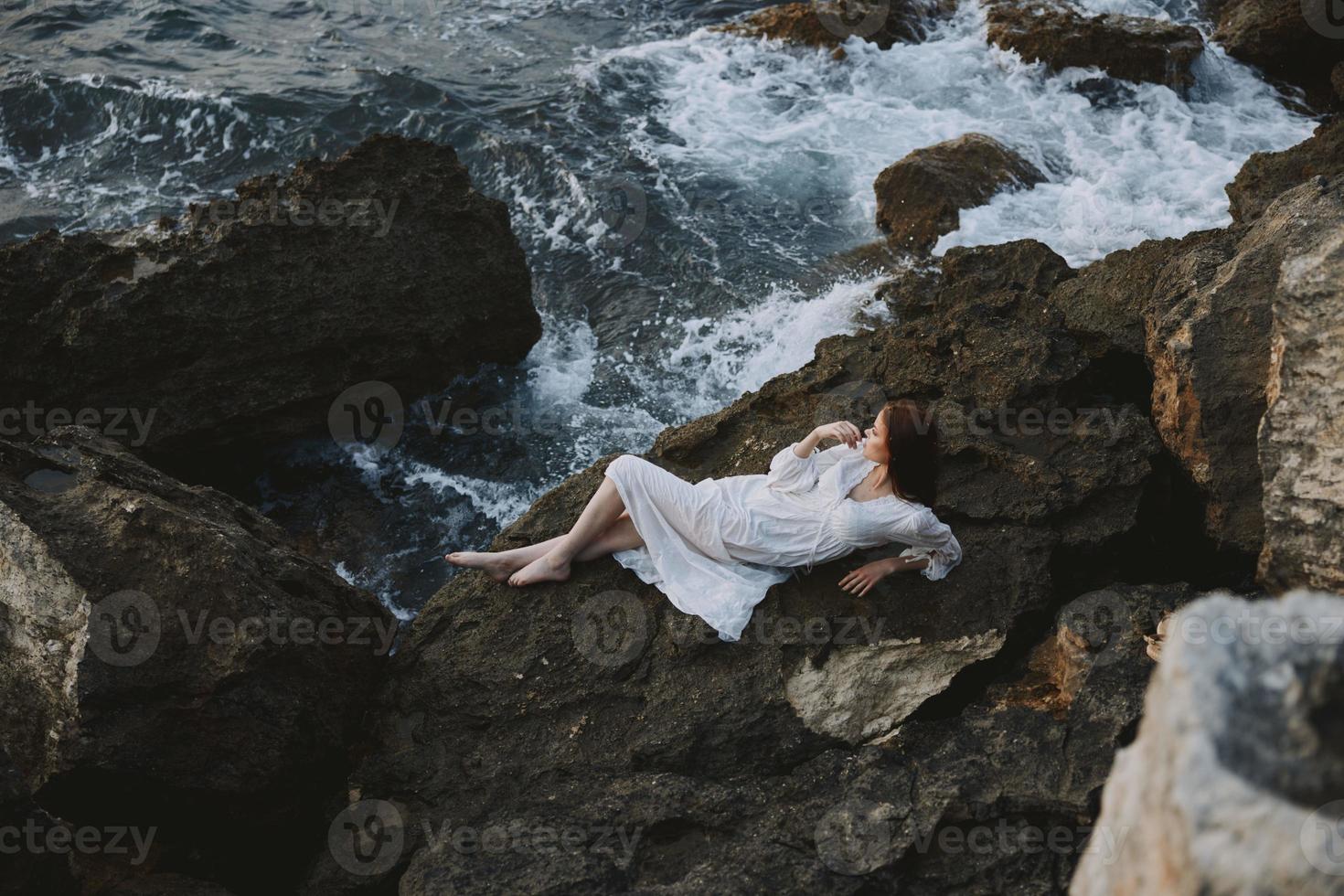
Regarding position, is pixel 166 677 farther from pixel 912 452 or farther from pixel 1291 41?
pixel 1291 41

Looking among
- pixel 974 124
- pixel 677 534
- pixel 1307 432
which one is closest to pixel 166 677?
pixel 677 534

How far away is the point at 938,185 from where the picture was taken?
11273mm

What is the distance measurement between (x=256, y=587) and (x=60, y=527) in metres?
0.96

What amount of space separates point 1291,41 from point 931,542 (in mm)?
11515

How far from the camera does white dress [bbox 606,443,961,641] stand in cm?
586

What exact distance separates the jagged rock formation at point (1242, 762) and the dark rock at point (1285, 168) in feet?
21.7

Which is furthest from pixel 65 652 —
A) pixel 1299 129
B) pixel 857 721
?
pixel 1299 129

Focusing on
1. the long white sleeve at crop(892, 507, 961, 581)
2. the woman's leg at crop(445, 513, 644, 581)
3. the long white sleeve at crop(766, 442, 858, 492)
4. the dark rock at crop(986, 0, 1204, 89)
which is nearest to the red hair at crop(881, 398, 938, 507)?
the long white sleeve at crop(892, 507, 961, 581)

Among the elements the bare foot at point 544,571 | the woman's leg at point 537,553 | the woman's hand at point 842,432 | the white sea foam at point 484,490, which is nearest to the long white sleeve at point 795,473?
the woman's hand at point 842,432

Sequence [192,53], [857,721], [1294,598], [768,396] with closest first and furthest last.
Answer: [1294,598]
[857,721]
[768,396]
[192,53]

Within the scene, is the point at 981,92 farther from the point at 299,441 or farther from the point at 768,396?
the point at 299,441

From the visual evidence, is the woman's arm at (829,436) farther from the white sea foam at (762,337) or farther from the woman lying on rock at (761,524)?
the white sea foam at (762,337)

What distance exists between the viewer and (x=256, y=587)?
5.39m

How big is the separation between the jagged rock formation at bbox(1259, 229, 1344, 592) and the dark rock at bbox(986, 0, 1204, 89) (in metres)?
9.51
